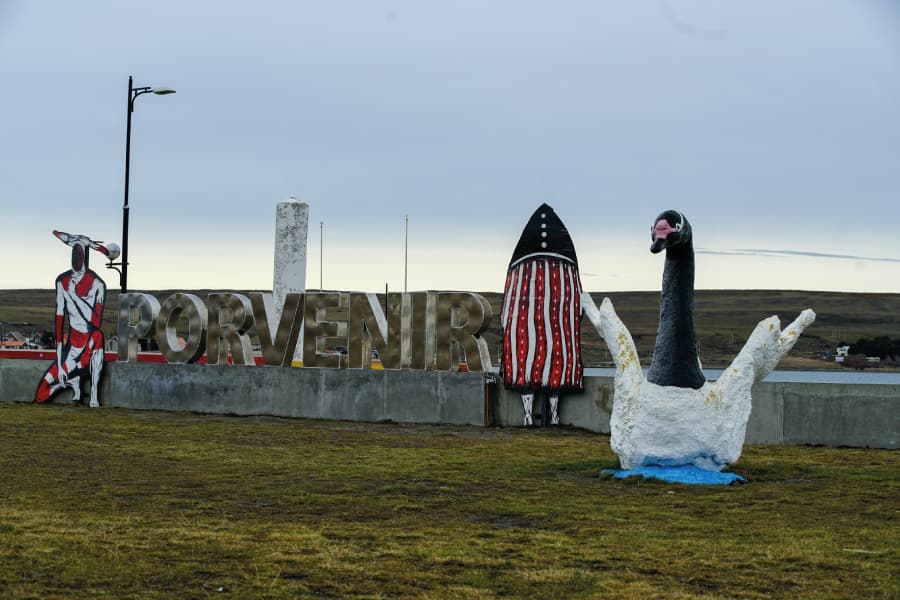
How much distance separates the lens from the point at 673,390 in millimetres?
15383

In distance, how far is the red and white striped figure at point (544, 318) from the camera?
24.5 metres

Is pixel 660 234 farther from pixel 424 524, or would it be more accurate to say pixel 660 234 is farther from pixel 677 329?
pixel 424 524

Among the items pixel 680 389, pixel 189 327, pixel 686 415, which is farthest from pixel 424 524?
pixel 189 327

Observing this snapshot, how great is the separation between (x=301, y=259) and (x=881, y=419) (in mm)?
16405

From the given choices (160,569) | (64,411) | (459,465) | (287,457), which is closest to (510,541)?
(160,569)

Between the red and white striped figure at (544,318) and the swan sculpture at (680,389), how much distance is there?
8447 mm

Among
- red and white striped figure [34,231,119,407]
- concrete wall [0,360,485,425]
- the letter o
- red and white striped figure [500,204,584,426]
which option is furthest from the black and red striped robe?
red and white striped figure [34,231,119,407]

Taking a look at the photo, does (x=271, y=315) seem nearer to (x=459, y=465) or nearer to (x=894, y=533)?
(x=459, y=465)

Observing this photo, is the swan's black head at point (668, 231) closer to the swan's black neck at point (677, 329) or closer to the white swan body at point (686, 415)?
the swan's black neck at point (677, 329)

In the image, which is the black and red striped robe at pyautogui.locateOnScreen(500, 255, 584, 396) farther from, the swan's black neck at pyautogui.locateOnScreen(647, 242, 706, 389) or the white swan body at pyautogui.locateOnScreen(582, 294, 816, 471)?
the white swan body at pyautogui.locateOnScreen(582, 294, 816, 471)

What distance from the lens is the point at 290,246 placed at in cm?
3244

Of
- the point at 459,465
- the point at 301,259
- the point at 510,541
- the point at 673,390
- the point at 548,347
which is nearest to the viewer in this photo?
the point at 510,541

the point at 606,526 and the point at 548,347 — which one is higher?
the point at 548,347

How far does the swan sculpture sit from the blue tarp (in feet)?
0.26
